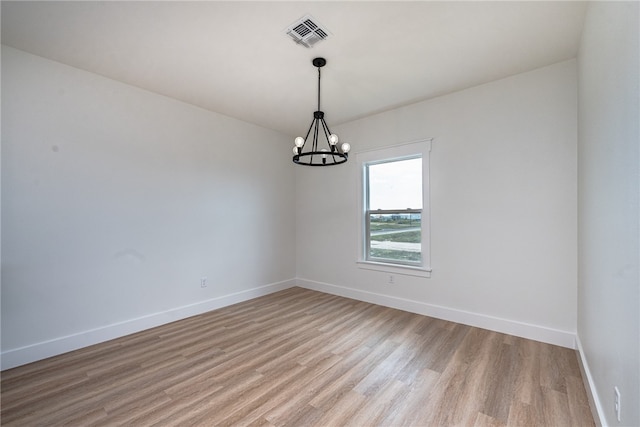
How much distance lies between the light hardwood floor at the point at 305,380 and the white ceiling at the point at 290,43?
2.88 m

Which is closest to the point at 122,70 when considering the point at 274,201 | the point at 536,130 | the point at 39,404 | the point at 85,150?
the point at 85,150

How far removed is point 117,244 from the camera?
10.00 ft

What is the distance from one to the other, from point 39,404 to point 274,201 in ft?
11.6

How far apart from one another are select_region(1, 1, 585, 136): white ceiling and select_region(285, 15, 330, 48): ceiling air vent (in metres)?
0.05

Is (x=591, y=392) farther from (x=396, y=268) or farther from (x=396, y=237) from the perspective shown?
(x=396, y=237)

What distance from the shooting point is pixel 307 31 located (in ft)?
7.41

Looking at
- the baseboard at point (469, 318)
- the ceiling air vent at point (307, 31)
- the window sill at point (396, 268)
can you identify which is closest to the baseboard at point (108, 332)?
the baseboard at point (469, 318)

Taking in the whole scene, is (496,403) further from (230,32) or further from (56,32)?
(56,32)

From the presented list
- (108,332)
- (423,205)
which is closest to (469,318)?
(423,205)

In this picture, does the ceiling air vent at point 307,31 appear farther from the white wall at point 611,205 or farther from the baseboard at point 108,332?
the baseboard at point 108,332

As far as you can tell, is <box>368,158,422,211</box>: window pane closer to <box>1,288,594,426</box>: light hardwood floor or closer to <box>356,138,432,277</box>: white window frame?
<box>356,138,432,277</box>: white window frame

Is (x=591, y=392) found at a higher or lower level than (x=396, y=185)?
lower

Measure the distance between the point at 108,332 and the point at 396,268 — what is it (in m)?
3.59

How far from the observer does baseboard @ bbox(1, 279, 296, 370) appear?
2.46 metres
